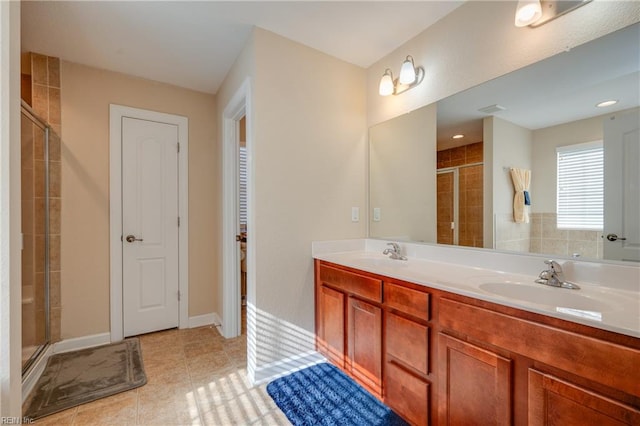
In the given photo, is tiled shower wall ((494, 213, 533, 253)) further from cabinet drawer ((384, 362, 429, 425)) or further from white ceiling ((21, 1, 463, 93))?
white ceiling ((21, 1, 463, 93))

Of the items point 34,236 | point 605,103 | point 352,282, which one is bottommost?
point 352,282

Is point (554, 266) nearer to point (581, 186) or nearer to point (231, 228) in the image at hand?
point (581, 186)

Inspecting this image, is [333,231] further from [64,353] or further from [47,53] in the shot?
[47,53]

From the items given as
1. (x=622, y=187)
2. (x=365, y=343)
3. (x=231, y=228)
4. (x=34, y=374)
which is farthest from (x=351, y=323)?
(x=34, y=374)

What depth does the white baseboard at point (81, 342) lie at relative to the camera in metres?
2.27

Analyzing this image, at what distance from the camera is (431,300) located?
1313 millimetres

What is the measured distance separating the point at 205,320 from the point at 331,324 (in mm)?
1614

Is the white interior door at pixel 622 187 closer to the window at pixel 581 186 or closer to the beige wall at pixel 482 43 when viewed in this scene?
the window at pixel 581 186

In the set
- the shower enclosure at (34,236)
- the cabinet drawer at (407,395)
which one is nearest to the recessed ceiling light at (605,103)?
the cabinet drawer at (407,395)

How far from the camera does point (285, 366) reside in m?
1.99

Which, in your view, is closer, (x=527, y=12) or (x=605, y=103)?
(x=605, y=103)

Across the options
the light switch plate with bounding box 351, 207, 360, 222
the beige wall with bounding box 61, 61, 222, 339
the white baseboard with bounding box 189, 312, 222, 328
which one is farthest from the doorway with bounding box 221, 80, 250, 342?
the light switch plate with bounding box 351, 207, 360, 222

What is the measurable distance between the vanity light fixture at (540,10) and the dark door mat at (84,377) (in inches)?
125

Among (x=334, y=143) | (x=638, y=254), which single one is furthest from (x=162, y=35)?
(x=638, y=254)
